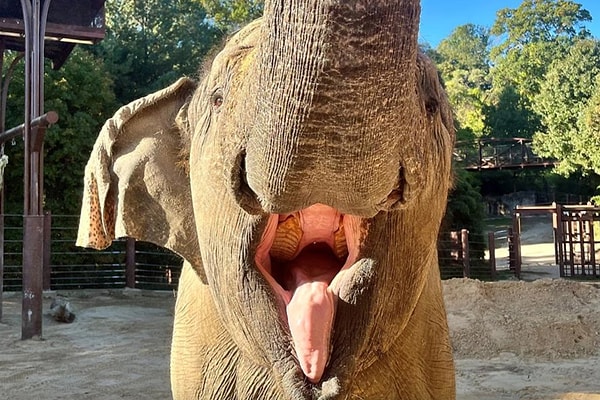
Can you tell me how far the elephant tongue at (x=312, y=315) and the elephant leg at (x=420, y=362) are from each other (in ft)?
1.21

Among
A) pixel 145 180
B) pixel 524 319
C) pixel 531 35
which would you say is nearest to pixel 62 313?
pixel 524 319

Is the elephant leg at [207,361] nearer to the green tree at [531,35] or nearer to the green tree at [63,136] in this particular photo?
the green tree at [63,136]

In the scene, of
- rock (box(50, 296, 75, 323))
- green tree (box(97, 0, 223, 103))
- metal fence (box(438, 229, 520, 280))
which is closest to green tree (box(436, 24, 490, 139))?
green tree (box(97, 0, 223, 103))

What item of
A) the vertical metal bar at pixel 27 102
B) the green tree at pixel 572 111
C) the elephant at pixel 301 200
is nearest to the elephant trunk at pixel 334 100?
the elephant at pixel 301 200

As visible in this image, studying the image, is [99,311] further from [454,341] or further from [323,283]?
[323,283]

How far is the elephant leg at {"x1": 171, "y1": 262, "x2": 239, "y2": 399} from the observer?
1.93 meters

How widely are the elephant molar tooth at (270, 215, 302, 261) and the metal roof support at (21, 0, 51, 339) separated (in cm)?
626

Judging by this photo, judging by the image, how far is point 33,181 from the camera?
24.3ft

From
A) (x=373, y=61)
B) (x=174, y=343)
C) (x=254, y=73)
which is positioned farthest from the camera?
(x=174, y=343)

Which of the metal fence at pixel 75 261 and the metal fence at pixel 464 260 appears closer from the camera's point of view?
the metal fence at pixel 75 261

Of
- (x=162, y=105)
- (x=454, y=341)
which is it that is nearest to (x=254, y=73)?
(x=162, y=105)

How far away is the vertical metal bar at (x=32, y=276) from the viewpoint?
23.6ft

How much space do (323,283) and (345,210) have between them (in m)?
0.25

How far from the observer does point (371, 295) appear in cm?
137
